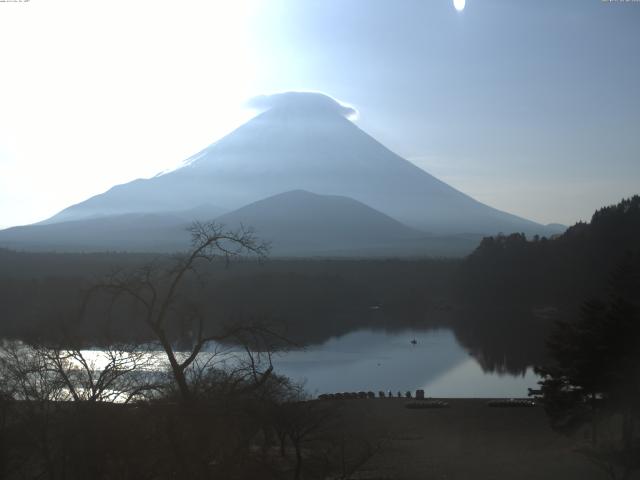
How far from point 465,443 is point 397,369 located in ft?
24.4

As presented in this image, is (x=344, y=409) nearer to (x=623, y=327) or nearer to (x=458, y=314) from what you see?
(x=623, y=327)

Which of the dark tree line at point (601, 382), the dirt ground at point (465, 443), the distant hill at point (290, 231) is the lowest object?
the dirt ground at point (465, 443)

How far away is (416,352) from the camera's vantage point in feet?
63.8

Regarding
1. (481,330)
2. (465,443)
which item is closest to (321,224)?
(481,330)

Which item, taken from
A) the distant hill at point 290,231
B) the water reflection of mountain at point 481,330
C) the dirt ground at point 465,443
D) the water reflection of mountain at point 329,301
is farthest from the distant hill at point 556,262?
the distant hill at point 290,231

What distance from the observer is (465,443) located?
9734mm

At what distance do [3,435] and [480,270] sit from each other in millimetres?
31083

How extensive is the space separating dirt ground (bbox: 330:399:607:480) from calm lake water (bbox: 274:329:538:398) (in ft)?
6.82

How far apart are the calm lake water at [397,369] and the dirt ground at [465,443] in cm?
208

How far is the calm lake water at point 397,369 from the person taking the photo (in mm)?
14914

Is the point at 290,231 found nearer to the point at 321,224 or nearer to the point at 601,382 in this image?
the point at 321,224

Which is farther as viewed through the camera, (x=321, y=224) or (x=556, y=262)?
(x=321, y=224)

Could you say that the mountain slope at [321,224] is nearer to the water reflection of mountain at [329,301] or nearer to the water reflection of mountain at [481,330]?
the water reflection of mountain at [329,301]

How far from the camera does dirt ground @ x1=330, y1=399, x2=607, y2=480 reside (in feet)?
25.4
